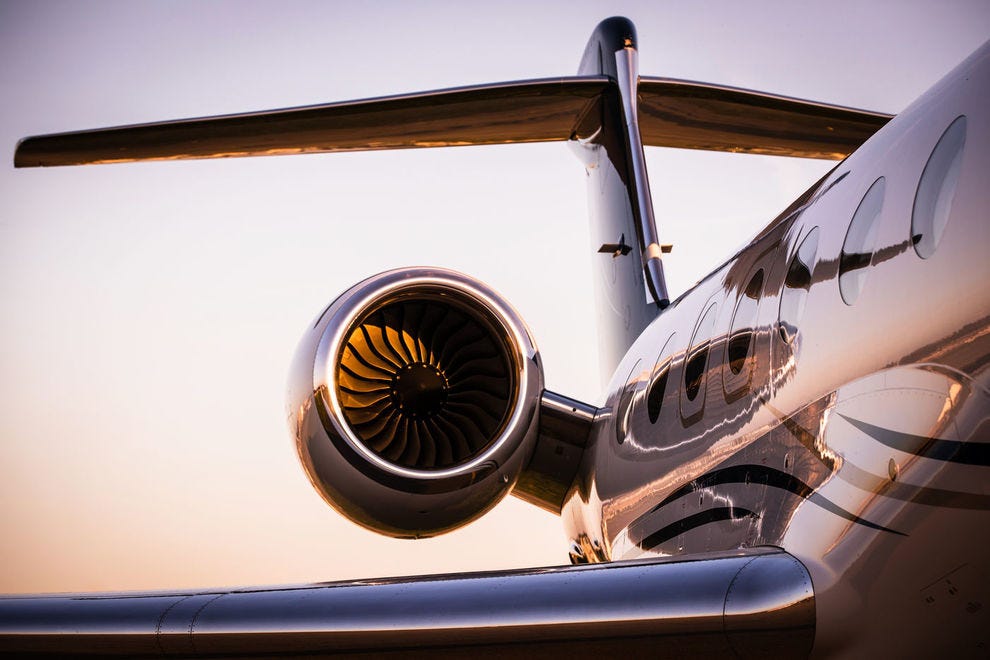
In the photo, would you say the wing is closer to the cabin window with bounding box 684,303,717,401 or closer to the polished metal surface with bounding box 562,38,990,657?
the cabin window with bounding box 684,303,717,401

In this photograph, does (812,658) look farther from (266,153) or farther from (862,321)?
(266,153)

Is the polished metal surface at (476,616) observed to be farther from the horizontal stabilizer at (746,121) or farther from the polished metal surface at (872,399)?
the horizontal stabilizer at (746,121)

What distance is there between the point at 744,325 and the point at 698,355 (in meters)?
0.67

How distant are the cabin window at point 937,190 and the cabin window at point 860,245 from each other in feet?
0.90

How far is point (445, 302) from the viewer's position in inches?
287

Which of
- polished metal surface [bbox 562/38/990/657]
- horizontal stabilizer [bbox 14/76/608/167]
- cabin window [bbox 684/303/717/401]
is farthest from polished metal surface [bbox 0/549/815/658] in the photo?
horizontal stabilizer [bbox 14/76/608/167]

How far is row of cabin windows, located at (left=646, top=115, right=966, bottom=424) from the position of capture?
325 cm

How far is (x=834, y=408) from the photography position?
144 inches

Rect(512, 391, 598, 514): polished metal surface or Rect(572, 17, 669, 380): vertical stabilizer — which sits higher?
Rect(572, 17, 669, 380): vertical stabilizer

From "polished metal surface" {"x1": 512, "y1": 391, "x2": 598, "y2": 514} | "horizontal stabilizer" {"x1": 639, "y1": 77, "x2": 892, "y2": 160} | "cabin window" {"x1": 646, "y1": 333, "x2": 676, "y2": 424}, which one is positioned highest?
"horizontal stabilizer" {"x1": 639, "y1": 77, "x2": 892, "y2": 160}

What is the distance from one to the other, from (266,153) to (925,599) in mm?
6699

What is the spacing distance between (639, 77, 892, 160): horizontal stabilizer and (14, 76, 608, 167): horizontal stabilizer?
3.06 feet

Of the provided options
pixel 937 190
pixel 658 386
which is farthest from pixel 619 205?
pixel 937 190

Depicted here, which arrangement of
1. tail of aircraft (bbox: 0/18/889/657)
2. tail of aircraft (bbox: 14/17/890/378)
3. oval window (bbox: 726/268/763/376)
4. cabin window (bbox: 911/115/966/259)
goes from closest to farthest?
cabin window (bbox: 911/115/966/259)
tail of aircraft (bbox: 0/18/889/657)
oval window (bbox: 726/268/763/376)
tail of aircraft (bbox: 14/17/890/378)
